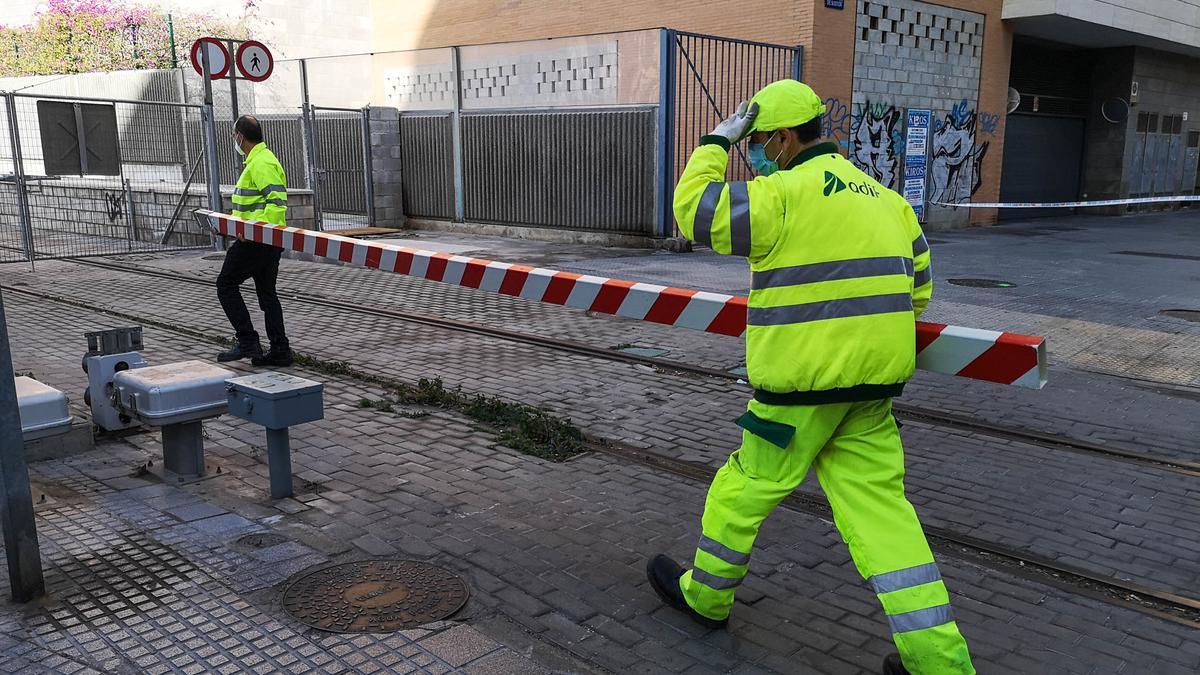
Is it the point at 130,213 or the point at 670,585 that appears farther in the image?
the point at 130,213

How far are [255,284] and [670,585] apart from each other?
17.7ft

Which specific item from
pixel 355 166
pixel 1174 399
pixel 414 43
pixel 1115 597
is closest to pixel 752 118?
pixel 1115 597

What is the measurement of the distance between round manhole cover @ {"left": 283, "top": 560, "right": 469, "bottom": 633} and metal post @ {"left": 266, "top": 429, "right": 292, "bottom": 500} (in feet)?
3.05

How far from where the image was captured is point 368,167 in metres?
19.3

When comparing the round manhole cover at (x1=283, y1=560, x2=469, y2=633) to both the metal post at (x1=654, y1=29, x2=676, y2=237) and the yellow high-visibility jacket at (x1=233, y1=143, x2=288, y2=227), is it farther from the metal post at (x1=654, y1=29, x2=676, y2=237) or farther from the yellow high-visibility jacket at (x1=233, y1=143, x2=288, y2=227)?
the metal post at (x1=654, y1=29, x2=676, y2=237)

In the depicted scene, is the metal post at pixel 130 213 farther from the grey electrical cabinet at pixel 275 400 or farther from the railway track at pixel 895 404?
the grey electrical cabinet at pixel 275 400

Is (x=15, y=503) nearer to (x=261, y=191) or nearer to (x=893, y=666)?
(x=893, y=666)

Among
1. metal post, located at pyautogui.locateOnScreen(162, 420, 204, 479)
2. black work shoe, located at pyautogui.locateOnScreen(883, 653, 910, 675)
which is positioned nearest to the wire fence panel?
metal post, located at pyautogui.locateOnScreen(162, 420, 204, 479)

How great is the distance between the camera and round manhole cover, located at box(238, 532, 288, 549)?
172 inches

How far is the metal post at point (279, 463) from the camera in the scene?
4.83 m

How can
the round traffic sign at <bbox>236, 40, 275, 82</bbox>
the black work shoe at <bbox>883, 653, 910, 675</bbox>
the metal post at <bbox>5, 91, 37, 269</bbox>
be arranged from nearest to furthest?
1. the black work shoe at <bbox>883, 653, 910, 675</bbox>
2. the metal post at <bbox>5, 91, 37, 269</bbox>
3. the round traffic sign at <bbox>236, 40, 275, 82</bbox>

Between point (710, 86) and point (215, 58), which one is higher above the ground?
point (215, 58)

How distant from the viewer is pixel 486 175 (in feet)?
62.2

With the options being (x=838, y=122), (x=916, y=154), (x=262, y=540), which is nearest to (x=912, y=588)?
(x=262, y=540)
